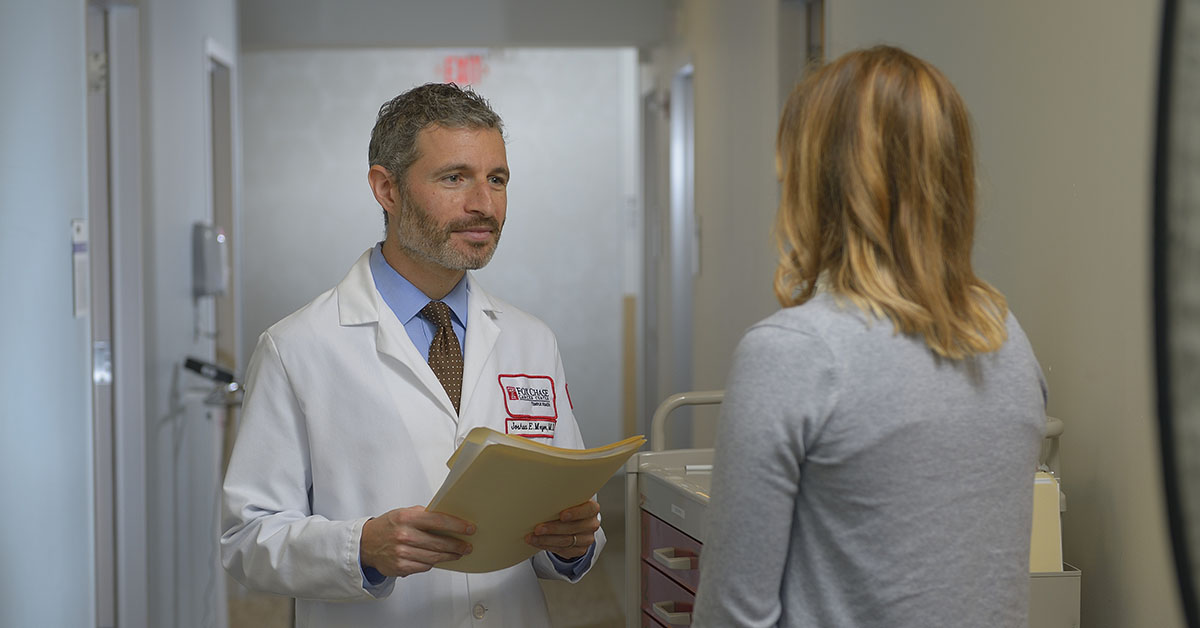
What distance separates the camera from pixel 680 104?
5109 mm

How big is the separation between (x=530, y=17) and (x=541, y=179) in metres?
1.74

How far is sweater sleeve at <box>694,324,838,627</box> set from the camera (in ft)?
3.02

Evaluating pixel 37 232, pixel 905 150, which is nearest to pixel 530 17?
pixel 37 232

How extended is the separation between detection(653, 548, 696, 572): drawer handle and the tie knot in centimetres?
57

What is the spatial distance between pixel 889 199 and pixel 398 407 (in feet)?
2.34

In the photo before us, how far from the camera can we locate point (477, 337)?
1.53 meters

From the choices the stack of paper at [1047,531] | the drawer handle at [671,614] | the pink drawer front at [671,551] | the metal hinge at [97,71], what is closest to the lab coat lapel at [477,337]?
the pink drawer front at [671,551]

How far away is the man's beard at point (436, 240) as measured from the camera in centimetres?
148

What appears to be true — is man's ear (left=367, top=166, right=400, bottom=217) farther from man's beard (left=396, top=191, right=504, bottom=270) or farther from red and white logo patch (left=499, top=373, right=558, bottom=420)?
red and white logo patch (left=499, top=373, right=558, bottom=420)

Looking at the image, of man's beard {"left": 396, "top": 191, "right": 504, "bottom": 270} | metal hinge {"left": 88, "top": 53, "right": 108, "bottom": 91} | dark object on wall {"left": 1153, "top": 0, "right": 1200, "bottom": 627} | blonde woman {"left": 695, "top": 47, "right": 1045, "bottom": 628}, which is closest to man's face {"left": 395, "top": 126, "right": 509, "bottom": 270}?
man's beard {"left": 396, "top": 191, "right": 504, "bottom": 270}

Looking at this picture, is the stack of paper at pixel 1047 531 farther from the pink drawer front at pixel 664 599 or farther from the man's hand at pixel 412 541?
the man's hand at pixel 412 541

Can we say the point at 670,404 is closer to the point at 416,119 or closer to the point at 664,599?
the point at 664,599

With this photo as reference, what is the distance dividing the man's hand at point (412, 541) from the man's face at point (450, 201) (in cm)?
36

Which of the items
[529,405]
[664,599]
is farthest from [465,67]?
[529,405]
